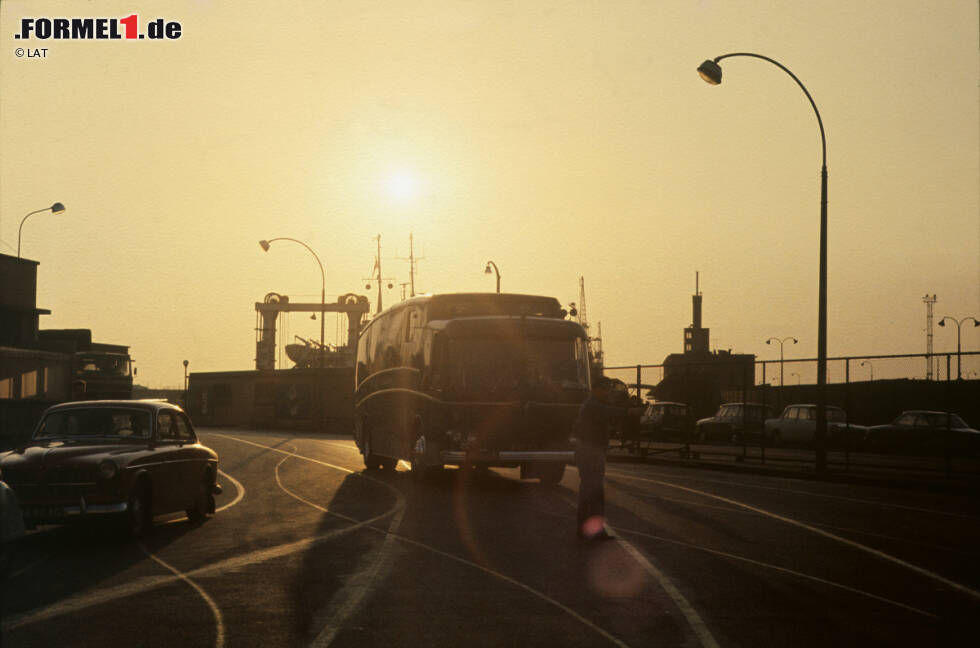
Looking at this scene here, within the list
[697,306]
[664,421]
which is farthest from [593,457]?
[697,306]

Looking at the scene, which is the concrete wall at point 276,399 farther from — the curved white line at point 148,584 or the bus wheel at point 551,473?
the curved white line at point 148,584

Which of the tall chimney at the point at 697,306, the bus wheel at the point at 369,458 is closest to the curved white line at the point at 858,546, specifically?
the bus wheel at the point at 369,458

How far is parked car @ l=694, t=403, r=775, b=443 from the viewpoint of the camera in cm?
4153

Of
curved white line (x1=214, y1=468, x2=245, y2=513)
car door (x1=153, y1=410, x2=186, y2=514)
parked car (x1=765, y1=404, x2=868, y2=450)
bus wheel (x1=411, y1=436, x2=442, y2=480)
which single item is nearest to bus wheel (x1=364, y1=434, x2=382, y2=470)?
curved white line (x1=214, y1=468, x2=245, y2=513)

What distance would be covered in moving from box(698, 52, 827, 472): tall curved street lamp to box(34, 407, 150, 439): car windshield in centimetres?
1573

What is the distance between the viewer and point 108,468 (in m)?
12.2

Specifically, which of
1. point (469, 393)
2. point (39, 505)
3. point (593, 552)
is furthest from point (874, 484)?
point (39, 505)

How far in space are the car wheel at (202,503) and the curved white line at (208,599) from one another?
8.18ft

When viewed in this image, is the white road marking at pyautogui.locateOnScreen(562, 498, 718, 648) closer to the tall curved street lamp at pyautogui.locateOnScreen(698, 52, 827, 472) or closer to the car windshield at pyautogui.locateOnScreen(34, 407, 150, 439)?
the car windshield at pyautogui.locateOnScreen(34, 407, 150, 439)

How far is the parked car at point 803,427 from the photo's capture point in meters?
37.7

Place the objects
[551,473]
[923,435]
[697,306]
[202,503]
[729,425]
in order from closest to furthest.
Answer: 1. [202,503]
2. [551,473]
3. [923,435]
4. [729,425]
5. [697,306]

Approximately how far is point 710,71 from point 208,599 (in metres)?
19.2

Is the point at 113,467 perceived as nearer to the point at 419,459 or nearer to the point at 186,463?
the point at 186,463

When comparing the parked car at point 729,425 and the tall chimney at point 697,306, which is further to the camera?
the tall chimney at point 697,306
